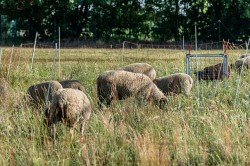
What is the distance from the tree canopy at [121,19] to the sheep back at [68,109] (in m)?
25.6

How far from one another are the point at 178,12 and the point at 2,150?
97.0 feet

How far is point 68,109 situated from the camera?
6531 millimetres

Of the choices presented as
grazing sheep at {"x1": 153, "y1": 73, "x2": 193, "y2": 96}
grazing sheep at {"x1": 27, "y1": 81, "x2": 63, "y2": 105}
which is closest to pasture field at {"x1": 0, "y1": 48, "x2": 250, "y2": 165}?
grazing sheep at {"x1": 27, "y1": 81, "x2": 63, "y2": 105}

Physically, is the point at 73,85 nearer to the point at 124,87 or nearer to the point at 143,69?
the point at 124,87

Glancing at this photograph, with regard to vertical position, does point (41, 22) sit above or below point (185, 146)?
above

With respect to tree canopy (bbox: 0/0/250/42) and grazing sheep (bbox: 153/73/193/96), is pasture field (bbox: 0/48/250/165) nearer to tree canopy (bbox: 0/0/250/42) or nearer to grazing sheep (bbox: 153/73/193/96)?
grazing sheep (bbox: 153/73/193/96)

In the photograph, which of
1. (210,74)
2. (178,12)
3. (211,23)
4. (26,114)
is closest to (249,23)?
(211,23)

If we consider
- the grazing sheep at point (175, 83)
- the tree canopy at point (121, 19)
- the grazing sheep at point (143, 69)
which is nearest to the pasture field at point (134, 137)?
the grazing sheep at point (175, 83)

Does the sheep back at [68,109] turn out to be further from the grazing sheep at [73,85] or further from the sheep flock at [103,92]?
the grazing sheep at [73,85]

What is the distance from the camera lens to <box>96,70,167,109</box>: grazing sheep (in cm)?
902

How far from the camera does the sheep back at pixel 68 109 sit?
655 centimetres

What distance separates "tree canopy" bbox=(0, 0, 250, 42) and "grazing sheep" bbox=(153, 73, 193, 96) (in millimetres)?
22025

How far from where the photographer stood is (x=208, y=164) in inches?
214

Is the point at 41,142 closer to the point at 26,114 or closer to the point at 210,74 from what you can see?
the point at 26,114
